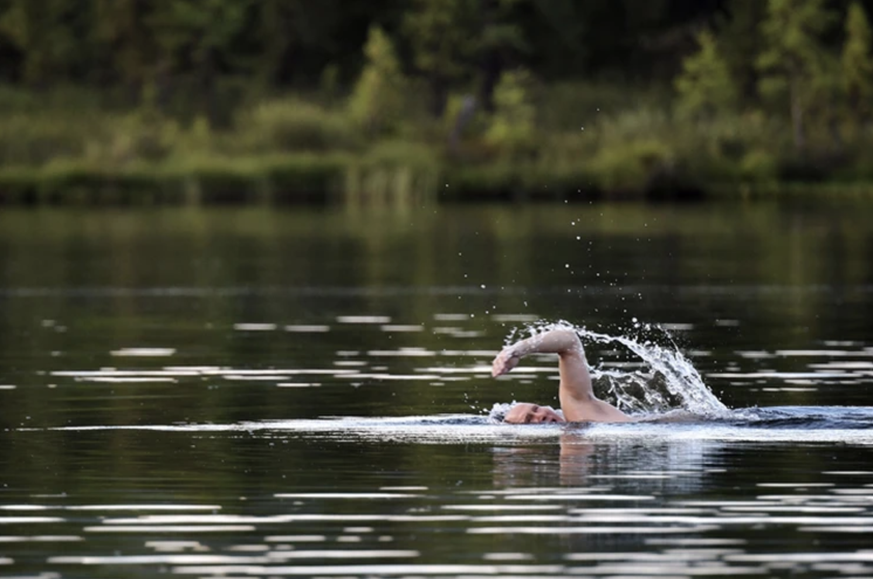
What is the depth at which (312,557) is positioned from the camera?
10.5m

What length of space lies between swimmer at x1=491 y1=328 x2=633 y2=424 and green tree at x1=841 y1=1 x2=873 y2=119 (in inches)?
2241

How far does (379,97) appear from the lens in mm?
73062

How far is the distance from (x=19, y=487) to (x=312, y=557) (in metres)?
2.85

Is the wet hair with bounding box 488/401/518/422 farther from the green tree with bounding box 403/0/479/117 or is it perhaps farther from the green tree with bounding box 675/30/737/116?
the green tree with bounding box 403/0/479/117

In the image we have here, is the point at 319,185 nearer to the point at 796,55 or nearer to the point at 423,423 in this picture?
the point at 796,55

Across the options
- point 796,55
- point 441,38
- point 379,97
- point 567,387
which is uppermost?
point 441,38

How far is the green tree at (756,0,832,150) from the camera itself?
7081 centimetres

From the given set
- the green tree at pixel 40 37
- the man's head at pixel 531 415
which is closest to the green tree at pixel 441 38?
the green tree at pixel 40 37

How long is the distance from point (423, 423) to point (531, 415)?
2.59ft

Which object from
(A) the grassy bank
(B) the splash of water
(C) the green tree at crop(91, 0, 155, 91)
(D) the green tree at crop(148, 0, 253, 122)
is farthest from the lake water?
(C) the green tree at crop(91, 0, 155, 91)

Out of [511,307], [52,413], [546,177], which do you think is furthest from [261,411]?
[546,177]

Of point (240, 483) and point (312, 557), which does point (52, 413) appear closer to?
point (240, 483)

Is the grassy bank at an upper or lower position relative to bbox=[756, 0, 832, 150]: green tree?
lower

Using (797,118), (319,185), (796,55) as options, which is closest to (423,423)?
(319,185)
